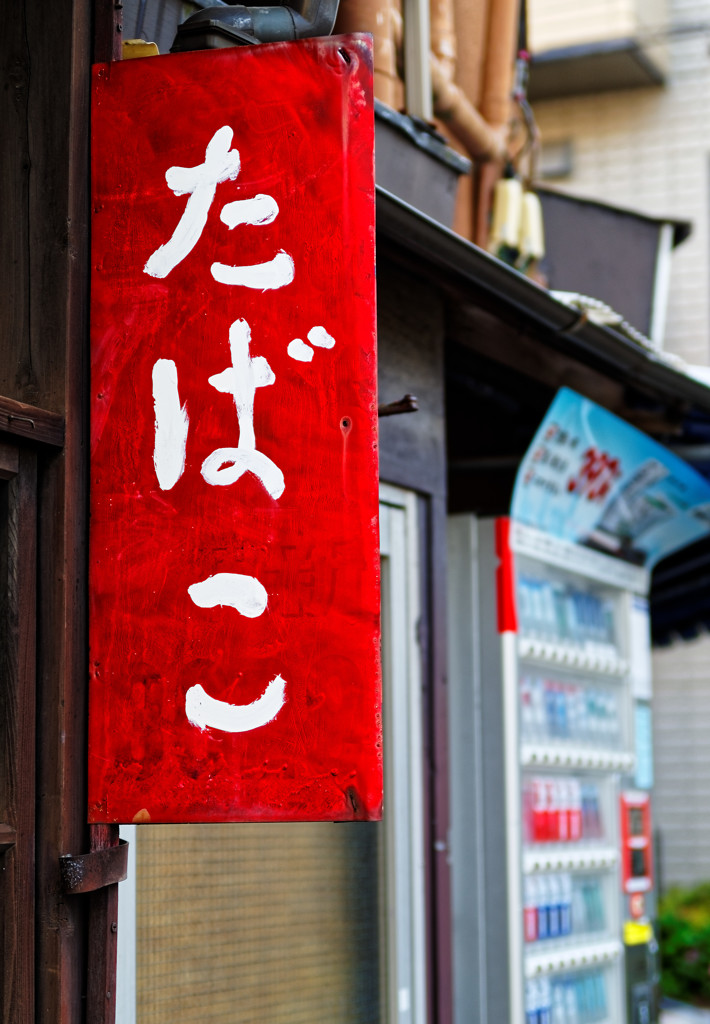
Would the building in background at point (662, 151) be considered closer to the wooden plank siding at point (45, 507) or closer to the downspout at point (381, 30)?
→ the downspout at point (381, 30)

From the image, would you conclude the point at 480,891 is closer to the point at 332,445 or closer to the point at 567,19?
the point at 332,445

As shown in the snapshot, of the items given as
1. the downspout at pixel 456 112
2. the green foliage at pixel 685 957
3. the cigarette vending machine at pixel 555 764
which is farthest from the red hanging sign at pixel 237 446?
the green foliage at pixel 685 957

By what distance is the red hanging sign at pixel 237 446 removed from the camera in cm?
274

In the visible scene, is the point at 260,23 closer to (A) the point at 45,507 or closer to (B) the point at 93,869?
(A) the point at 45,507

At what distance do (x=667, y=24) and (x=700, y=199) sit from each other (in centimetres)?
199

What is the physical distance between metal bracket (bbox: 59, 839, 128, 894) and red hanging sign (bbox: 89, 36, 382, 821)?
117 millimetres

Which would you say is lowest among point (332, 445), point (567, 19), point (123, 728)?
point (123, 728)

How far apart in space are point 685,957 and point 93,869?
9.37m

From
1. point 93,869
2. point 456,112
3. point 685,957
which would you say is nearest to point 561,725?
point 456,112

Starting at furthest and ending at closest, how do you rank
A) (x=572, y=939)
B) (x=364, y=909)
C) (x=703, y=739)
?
1. (x=703, y=739)
2. (x=572, y=939)
3. (x=364, y=909)

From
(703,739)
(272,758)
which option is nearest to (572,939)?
(272,758)

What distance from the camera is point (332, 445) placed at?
9.21ft

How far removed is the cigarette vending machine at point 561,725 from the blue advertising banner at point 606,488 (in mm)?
11

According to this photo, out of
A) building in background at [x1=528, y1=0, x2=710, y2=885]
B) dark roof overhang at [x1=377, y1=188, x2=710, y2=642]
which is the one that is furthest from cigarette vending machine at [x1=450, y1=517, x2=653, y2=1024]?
building in background at [x1=528, y1=0, x2=710, y2=885]
